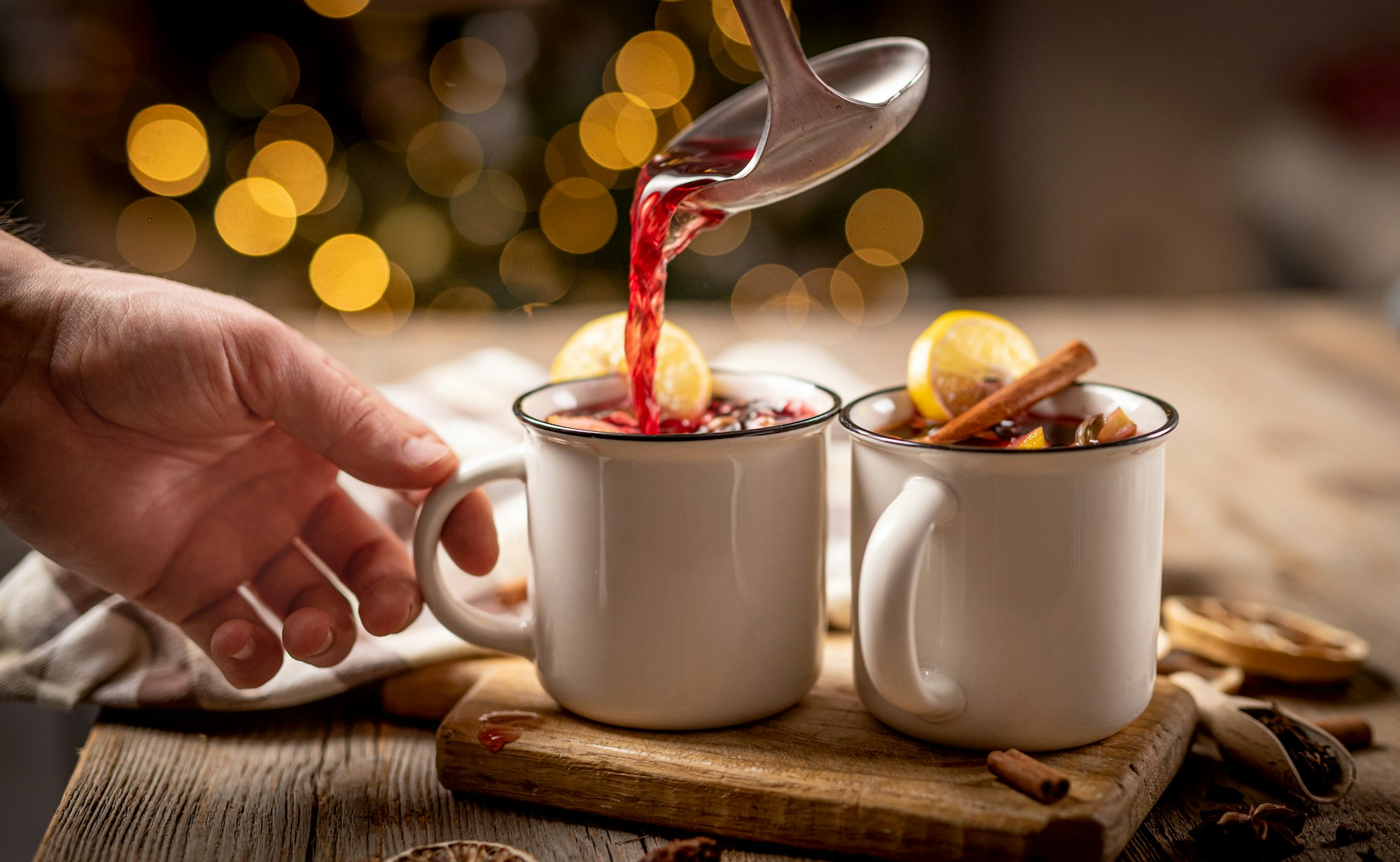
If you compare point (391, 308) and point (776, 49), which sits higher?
point (776, 49)

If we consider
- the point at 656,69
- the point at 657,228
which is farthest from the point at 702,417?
the point at 656,69

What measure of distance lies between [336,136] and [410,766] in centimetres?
281

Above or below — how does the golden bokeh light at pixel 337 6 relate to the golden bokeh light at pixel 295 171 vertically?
above

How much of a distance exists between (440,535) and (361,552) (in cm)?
17

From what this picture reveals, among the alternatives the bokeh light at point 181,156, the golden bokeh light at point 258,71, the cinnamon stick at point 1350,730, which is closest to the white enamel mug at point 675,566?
the cinnamon stick at point 1350,730

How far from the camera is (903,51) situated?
0.79 m

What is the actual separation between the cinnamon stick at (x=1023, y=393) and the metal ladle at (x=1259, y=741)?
0.80 feet

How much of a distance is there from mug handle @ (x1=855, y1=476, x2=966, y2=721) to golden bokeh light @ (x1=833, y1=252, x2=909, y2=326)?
2.55 metres

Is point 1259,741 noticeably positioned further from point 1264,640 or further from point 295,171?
point 295,171

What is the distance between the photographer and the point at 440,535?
79 cm

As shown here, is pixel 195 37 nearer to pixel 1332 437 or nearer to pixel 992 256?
pixel 992 256

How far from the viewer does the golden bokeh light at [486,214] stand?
2863 mm

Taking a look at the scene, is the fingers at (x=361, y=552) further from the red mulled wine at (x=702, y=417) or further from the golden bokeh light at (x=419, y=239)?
the golden bokeh light at (x=419, y=239)

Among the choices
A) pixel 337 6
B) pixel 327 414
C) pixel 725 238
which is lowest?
pixel 327 414
